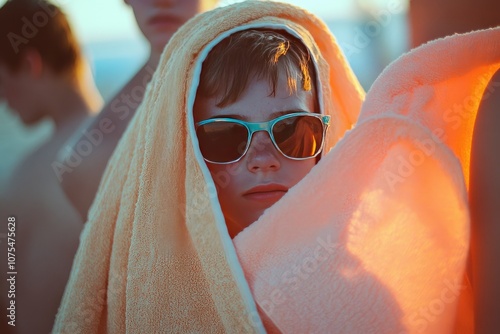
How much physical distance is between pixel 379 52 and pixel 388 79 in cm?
409

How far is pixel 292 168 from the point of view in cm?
156

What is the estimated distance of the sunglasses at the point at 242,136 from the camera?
1510 mm

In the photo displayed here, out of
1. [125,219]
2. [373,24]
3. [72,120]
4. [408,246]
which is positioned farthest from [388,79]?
[72,120]

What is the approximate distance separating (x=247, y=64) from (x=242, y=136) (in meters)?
0.22

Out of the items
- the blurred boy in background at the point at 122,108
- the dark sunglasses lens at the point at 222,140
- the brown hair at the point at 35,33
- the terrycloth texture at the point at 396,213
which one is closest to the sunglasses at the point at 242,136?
the dark sunglasses lens at the point at 222,140

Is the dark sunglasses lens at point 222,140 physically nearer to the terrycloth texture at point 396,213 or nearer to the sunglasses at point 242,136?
the sunglasses at point 242,136

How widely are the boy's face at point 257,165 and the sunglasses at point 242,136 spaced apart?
18 mm

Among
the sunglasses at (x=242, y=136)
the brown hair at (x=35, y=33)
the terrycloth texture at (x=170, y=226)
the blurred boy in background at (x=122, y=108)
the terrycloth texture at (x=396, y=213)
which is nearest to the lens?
the terrycloth texture at (x=396, y=213)

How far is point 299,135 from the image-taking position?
61.2 inches

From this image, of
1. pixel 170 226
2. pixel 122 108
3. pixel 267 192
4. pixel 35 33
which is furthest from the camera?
pixel 35 33

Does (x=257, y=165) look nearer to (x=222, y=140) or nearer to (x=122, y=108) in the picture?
(x=222, y=140)

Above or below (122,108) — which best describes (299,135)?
below

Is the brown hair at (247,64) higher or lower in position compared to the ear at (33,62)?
lower

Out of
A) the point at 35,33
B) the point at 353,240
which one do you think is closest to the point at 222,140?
the point at 353,240
